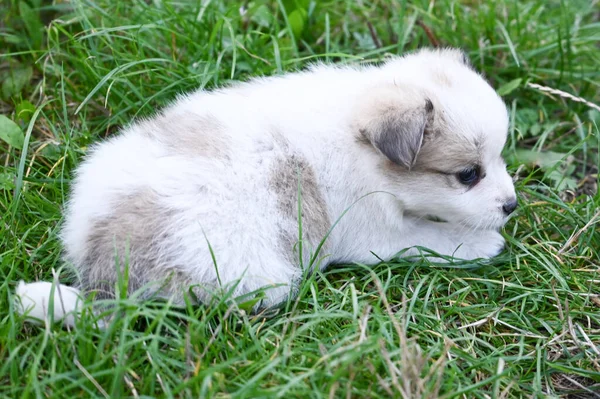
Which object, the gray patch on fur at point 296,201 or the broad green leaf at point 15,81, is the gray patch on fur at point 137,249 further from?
the broad green leaf at point 15,81

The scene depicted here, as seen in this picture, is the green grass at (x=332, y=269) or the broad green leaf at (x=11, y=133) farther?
the broad green leaf at (x=11, y=133)

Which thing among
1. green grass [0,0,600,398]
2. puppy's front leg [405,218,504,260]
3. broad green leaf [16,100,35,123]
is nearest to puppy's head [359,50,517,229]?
puppy's front leg [405,218,504,260]

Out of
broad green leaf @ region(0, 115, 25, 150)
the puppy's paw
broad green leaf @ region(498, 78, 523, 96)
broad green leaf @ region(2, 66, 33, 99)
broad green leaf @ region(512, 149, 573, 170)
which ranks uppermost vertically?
broad green leaf @ region(2, 66, 33, 99)

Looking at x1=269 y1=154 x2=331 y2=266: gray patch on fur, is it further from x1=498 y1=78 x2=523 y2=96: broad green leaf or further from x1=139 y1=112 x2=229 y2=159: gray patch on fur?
x1=498 y1=78 x2=523 y2=96: broad green leaf

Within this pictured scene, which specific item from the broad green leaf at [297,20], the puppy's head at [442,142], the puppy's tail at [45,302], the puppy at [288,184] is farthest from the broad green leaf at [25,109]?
the puppy's head at [442,142]

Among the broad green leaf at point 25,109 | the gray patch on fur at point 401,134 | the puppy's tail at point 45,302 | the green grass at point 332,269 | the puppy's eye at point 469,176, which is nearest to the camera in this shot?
the green grass at point 332,269
